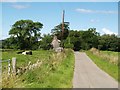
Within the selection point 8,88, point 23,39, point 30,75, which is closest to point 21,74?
point 30,75

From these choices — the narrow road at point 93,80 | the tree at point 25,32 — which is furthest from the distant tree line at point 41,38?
the narrow road at point 93,80

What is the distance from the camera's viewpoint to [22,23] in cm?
13462

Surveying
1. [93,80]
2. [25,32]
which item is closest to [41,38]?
[25,32]

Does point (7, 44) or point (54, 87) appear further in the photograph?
point (7, 44)

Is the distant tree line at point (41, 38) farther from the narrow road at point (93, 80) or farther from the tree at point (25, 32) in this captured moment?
the narrow road at point (93, 80)

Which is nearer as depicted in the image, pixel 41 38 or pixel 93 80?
pixel 93 80

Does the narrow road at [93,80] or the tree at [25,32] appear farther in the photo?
the tree at [25,32]

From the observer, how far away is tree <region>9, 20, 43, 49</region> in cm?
12200

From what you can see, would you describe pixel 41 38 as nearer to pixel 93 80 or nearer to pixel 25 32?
pixel 25 32

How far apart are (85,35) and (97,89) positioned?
120743 millimetres

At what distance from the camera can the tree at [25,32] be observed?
122000 mm

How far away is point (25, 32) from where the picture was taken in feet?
423

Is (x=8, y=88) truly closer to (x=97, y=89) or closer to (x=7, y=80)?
(x=7, y=80)

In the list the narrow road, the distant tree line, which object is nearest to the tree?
the distant tree line
